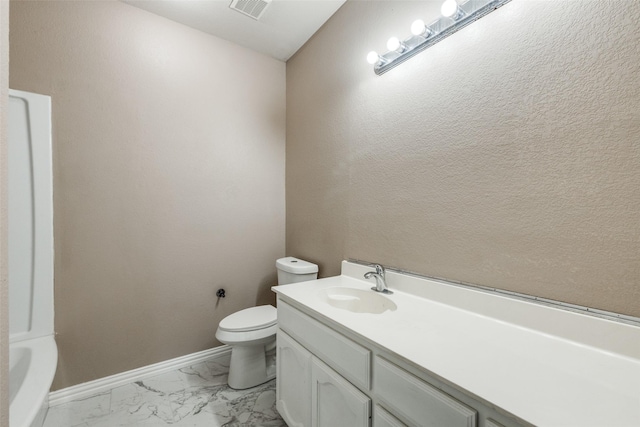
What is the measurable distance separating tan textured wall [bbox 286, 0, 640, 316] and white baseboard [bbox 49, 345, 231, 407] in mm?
1333

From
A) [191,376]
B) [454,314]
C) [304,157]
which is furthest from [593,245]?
[191,376]

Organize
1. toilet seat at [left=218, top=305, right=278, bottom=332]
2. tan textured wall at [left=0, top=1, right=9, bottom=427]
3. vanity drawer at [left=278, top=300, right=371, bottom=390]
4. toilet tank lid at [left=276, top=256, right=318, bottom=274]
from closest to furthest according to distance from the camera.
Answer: tan textured wall at [left=0, top=1, right=9, bottom=427], vanity drawer at [left=278, top=300, right=371, bottom=390], toilet seat at [left=218, top=305, right=278, bottom=332], toilet tank lid at [left=276, top=256, right=318, bottom=274]

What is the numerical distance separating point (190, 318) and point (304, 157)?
1.50 meters

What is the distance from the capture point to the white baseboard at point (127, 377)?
59.3 inches

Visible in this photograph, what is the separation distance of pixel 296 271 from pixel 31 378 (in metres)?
1.30

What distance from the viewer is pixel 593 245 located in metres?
0.76

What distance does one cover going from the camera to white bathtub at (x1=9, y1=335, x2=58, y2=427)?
863mm

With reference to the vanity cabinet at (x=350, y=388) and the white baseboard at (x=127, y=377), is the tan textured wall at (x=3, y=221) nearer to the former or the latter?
the vanity cabinet at (x=350, y=388)

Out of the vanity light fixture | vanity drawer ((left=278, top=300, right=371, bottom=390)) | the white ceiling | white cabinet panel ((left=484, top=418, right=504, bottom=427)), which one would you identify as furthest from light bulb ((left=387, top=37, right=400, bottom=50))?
white cabinet panel ((left=484, top=418, right=504, bottom=427))

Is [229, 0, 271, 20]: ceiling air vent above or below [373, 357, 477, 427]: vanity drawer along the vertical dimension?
above

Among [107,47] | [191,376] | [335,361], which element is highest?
[107,47]

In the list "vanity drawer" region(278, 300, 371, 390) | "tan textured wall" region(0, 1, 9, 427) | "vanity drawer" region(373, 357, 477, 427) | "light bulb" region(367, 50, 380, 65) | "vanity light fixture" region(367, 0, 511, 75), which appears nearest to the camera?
"tan textured wall" region(0, 1, 9, 427)

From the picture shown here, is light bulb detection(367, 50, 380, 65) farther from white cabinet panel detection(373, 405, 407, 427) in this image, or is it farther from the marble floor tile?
the marble floor tile

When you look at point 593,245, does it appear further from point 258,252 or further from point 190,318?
point 190,318
